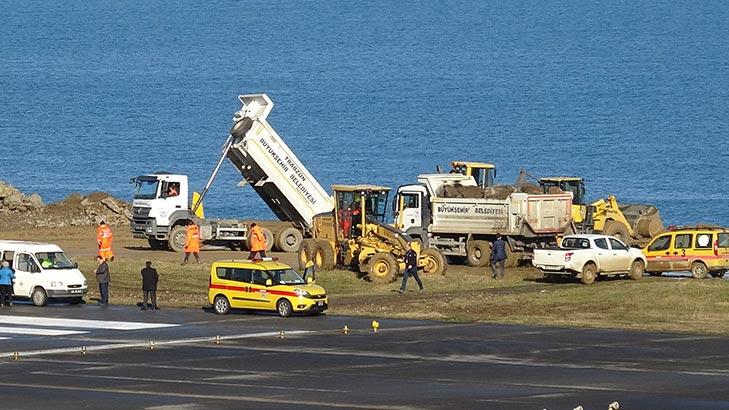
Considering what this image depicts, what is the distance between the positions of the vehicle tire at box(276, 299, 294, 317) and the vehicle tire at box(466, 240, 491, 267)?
1370cm

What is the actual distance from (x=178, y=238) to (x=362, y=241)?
29.1 feet

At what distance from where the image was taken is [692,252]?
51.2m

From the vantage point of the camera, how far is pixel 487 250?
181 ft

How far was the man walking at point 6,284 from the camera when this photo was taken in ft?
148

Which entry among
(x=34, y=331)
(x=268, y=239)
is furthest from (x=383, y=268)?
(x=34, y=331)

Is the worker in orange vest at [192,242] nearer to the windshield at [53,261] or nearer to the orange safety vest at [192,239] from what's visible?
the orange safety vest at [192,239]

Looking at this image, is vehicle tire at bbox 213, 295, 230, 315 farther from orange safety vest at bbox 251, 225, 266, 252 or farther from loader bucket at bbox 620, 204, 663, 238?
loader bucket at bbox 620, 204, 663, 238

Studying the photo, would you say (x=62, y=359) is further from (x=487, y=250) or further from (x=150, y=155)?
(x=150, y=155)

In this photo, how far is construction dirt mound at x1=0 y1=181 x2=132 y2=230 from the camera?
7094cm

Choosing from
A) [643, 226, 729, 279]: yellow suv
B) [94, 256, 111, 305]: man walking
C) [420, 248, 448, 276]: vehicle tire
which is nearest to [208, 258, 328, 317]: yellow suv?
[94, 256, 111, 305]: man walking

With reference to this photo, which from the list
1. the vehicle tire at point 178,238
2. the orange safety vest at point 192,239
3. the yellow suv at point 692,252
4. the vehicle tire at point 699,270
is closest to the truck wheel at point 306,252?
the orange safety vest at point 192,239

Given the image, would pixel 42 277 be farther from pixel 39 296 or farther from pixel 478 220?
pixel 478 220

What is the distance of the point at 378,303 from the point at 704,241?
38.5 feet

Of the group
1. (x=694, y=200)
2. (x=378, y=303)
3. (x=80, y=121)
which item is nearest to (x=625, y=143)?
(x=694, y=200)
